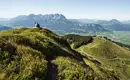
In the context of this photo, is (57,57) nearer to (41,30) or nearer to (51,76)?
(51,76)

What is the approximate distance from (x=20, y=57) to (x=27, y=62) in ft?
4.61

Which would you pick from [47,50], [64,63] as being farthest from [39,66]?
[47,50]

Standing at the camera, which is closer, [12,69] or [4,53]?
[12,69]

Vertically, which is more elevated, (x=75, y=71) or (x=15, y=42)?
(x=15, y=42)

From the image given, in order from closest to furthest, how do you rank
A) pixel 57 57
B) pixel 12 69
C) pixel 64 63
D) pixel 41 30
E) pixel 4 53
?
pixel 12 69, pixel 4 53, pixel 64 63, pixel 57 57, pixel 41 30

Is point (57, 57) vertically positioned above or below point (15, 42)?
below

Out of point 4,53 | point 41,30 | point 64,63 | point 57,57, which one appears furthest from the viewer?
point 41,30

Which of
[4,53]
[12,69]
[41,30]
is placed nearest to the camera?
[12,69]

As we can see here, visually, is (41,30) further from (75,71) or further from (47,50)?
(75,71)

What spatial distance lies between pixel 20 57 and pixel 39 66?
344 centimetres

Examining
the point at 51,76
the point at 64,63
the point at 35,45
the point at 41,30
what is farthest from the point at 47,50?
the point at 41,30

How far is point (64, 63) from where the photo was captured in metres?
35.4

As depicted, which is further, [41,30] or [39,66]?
Answer: [41,30]

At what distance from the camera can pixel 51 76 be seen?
1257 inches
